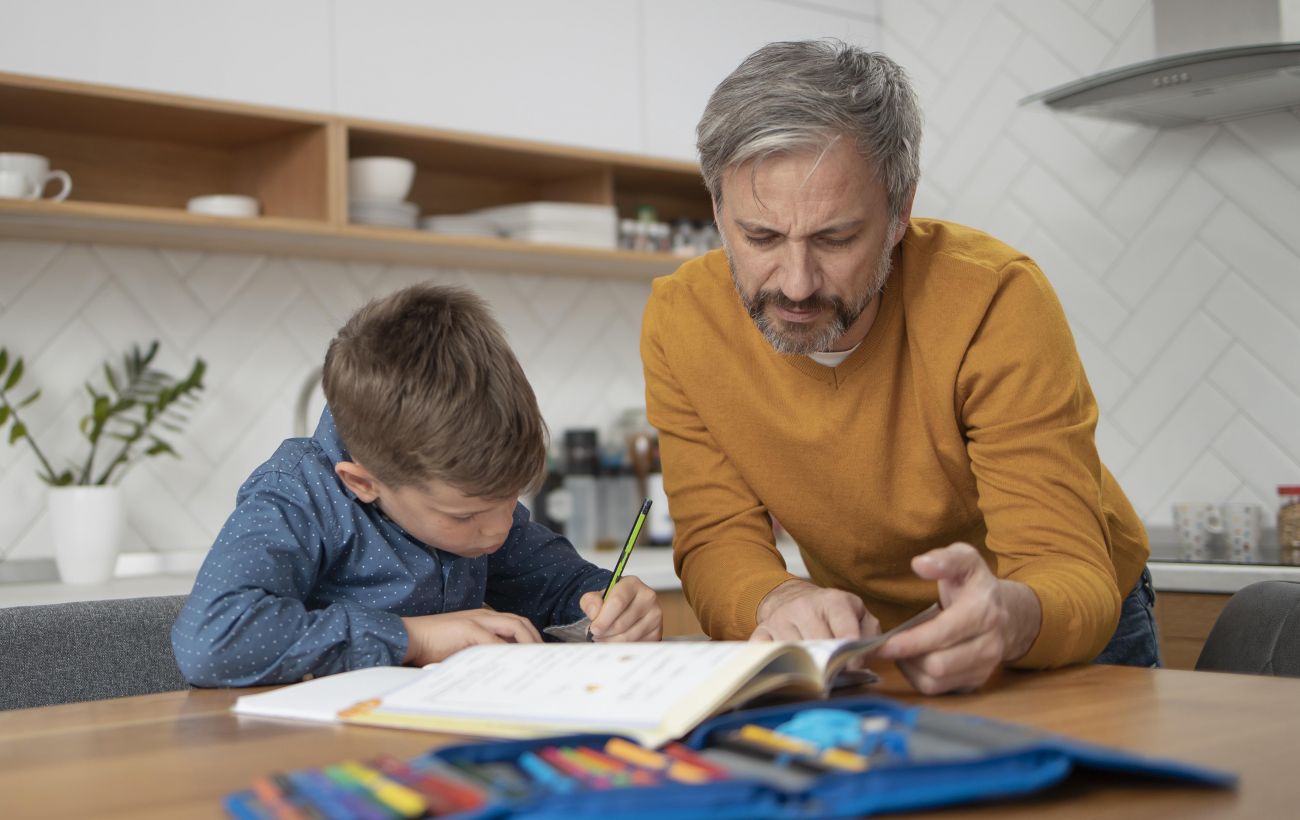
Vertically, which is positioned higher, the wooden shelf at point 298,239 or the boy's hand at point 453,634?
the boy's hand at point 453,634

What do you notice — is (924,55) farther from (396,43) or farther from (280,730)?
(280,730)

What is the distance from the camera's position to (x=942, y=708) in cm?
101

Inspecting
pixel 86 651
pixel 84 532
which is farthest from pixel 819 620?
pixel 84 532

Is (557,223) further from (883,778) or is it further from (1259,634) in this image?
(883,778)

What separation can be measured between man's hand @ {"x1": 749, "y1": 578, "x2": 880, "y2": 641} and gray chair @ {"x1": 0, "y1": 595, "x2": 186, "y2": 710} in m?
0.67

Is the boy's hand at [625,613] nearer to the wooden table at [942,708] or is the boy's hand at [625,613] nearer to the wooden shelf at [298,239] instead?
the wooden table at [942,708]

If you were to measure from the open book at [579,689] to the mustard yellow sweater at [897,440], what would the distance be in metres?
0.35

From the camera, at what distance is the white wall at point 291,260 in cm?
269

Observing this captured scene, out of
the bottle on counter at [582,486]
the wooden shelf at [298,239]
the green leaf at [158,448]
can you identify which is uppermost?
A: the wooden shelf at [298,239]

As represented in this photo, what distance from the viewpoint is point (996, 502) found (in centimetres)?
142

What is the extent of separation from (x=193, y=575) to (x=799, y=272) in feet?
5.59

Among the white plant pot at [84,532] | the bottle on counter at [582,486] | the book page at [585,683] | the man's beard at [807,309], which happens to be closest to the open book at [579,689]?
the book page at [585,683]

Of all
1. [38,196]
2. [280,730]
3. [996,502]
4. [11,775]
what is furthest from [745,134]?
[38,196]

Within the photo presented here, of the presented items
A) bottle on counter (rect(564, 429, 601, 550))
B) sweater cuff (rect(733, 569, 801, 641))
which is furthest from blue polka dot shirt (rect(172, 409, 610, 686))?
bottle on counter (rect(564, 429, 601, 550))
